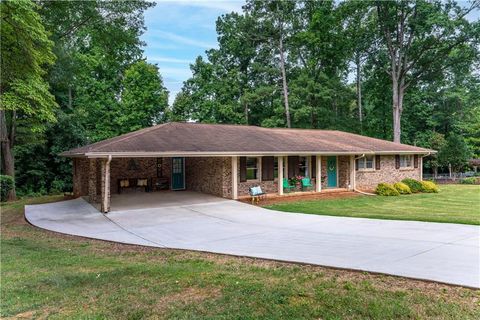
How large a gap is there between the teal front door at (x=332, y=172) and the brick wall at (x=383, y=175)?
1.26 metres

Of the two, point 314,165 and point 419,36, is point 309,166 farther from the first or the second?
point 419,36

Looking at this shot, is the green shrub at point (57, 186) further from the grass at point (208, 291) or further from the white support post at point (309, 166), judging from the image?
the grass at point (208, 291)

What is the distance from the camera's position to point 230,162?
15.9 m

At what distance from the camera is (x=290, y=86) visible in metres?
32.3

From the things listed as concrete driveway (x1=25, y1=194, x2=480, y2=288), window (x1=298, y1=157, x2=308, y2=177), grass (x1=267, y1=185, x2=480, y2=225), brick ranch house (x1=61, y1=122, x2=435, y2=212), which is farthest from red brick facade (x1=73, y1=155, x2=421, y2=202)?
grass (x1=267, y1=185, x2=480, y2=225)

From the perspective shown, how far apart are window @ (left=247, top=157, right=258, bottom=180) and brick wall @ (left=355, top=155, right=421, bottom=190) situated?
21.1 ft

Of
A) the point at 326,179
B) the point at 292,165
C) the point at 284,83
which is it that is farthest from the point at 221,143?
the point at 284,83

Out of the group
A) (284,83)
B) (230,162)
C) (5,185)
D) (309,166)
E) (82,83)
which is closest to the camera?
(230,162)

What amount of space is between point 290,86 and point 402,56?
9.64 metres

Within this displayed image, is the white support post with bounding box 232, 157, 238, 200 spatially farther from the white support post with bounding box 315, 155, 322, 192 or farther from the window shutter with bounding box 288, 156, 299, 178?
the white support post with bounding box 315, 155, 322, 192

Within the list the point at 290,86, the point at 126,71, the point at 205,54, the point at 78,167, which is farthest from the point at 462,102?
the point at 78,167

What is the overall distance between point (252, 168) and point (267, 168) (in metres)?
0.77

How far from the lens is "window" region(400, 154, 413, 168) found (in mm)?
21812

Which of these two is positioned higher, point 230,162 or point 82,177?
point 230,162
